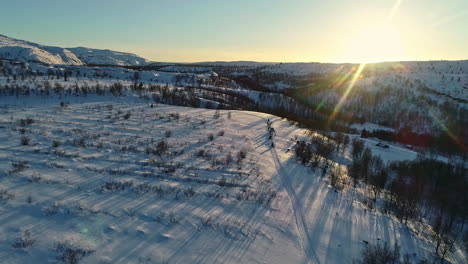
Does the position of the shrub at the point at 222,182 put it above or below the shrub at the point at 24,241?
below

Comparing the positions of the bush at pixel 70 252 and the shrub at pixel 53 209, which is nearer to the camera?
the bush at pixel 70 252

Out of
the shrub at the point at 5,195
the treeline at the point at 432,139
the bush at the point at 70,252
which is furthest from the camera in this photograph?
the treeline at the point at 432,139

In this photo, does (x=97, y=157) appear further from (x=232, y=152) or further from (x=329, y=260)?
(x=329, y=260)

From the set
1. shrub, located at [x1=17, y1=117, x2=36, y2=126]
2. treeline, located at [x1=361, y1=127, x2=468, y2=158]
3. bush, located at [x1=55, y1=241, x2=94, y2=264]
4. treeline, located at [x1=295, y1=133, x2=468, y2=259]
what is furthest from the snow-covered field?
treeline, located at [x1=361, y1=127, x2=468, y2=158]

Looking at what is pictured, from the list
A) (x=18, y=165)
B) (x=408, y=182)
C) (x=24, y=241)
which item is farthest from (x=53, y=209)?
(x=408, y=182)

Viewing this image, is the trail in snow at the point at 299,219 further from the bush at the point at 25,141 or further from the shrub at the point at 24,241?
the bush at the point at 25,141

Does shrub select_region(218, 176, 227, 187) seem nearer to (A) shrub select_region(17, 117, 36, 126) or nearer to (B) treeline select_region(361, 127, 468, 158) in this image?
(A) shrub select_region(17, 117, 36, 126)

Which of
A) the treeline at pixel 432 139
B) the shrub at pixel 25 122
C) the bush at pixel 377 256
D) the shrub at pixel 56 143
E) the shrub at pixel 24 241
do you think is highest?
the shrub at pixel 25 122

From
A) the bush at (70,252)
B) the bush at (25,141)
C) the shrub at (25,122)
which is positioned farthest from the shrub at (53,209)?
the shrub at (25,122)
